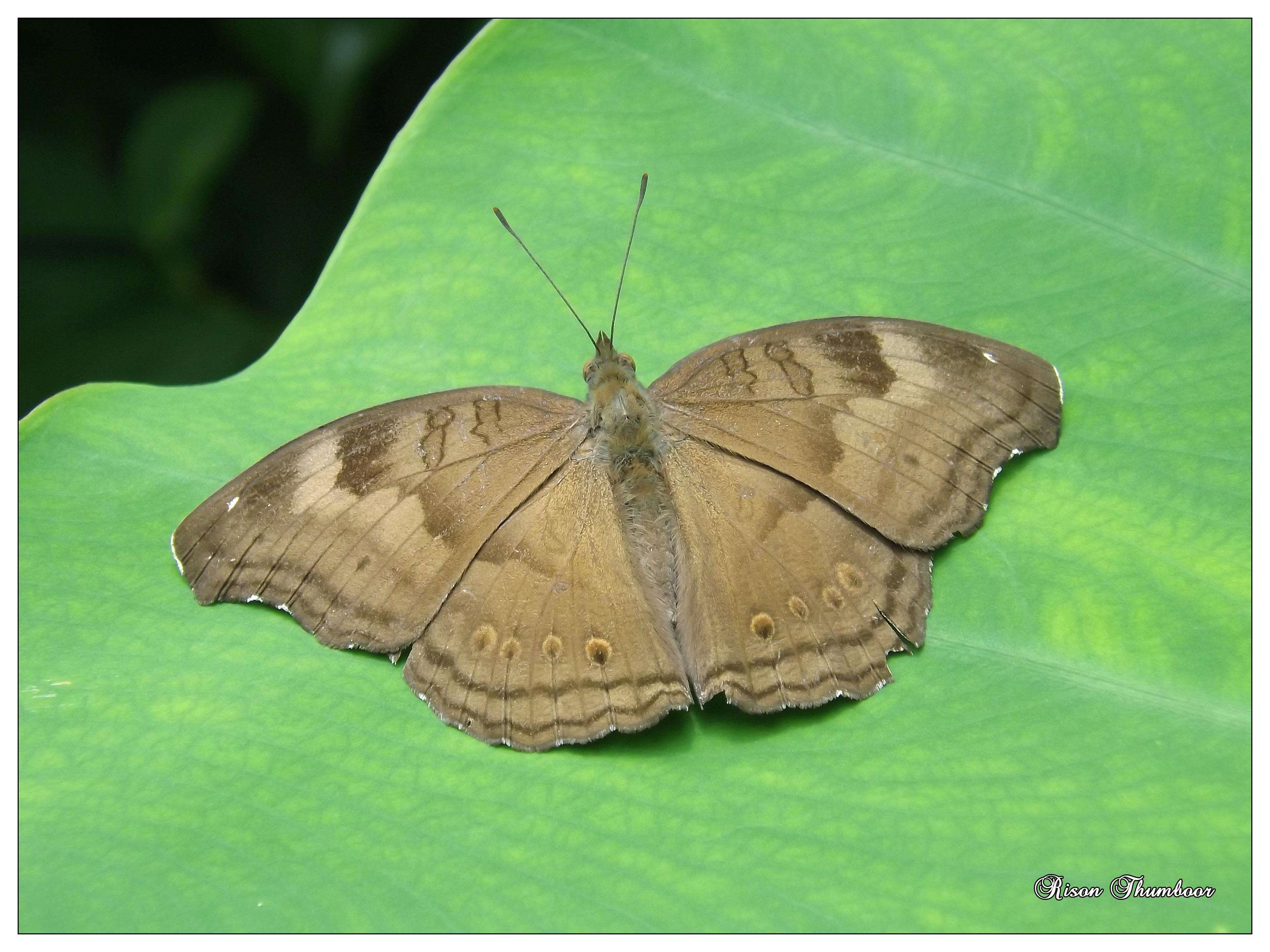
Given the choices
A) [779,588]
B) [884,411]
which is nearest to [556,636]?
[779,588]

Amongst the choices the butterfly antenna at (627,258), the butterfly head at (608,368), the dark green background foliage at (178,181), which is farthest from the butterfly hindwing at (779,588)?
the dark green background foliage at (178,181)

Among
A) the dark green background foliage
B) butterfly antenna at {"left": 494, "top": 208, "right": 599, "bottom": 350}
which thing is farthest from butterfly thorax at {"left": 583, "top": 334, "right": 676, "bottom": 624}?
the dark green background foliage

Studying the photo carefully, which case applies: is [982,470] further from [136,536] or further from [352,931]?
[136,536]

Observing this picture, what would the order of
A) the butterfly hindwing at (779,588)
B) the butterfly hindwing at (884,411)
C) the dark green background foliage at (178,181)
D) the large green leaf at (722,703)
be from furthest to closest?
the dark green background foliage at (178,181) < the butterfly hindwing at (884,411) < the butterfly hindwing at (779,588) < the large green leaf at (722,703)

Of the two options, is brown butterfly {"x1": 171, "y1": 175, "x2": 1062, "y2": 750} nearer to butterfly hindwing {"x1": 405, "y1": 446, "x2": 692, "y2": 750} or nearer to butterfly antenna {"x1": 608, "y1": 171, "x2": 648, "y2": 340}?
butterfly hindwing {"x1": 405, "y1": 446, "x2": 692, "y2": 750}

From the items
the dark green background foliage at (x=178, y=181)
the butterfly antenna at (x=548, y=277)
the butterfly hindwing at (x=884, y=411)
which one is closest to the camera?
the butterfly hindwing at (x=884, y=411)

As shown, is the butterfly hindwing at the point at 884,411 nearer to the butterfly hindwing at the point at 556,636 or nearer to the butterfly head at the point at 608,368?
the butterfly head at the point at 608,368

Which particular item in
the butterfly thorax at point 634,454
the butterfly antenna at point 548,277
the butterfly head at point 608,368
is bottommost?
Answer: the butterfly thorax at point 634,454
